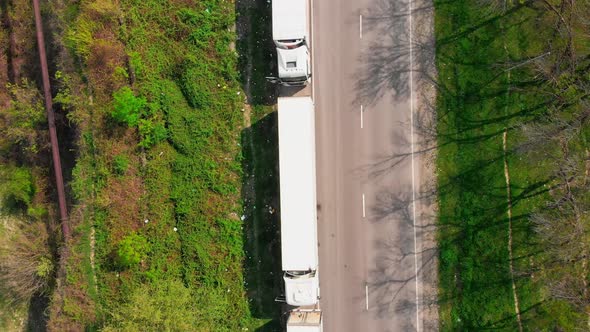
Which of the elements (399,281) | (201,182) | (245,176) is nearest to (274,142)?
(245,176)

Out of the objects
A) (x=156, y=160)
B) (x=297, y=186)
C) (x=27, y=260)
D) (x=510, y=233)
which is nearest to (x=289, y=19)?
(x=297, y=186)

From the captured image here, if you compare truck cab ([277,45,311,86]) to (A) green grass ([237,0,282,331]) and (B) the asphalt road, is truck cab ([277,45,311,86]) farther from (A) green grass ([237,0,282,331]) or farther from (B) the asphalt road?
(A) green grass ([237,0,282,331])

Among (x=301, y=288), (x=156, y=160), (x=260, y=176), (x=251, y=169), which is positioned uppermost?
(x=156, y=160)

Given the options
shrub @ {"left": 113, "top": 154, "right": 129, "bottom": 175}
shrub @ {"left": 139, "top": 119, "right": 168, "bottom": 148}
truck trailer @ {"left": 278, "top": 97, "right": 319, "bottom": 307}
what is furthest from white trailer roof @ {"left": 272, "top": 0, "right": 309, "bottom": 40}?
shrub @ {"left": 113, "top": 154, "right": 129, "bottom": 175}

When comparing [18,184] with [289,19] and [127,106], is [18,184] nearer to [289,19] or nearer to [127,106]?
[127,106]

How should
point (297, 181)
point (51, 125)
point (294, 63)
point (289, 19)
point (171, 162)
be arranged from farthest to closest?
1. point (51, 125)
2. point (171, 162)
3. point (294, 63)
4. point (289, 19)
5. point (297, 181)

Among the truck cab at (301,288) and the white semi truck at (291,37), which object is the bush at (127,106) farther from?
the truck cab at (301,288)

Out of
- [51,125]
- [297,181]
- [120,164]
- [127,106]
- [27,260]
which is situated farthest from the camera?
[27,260]
